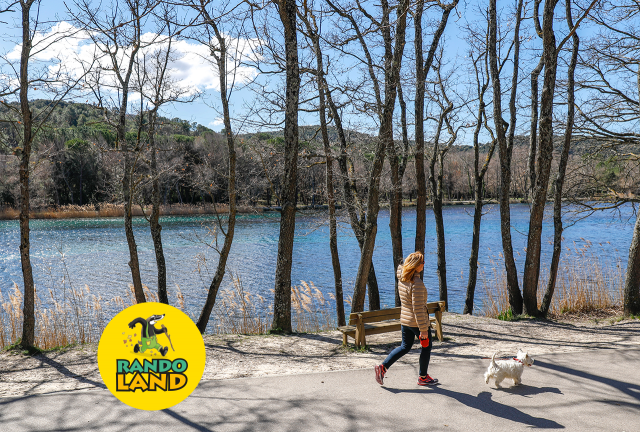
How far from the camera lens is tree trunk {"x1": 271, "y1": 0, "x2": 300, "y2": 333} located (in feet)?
26.4

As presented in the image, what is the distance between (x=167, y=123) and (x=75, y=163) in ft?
167

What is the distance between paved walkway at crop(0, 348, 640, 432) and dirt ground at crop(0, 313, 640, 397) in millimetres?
505

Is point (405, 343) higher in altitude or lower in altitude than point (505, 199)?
lower

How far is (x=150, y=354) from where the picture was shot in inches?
167

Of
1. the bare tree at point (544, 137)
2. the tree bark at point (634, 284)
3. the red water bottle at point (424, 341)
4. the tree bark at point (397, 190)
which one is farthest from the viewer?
the tree bark at point (397, 190)

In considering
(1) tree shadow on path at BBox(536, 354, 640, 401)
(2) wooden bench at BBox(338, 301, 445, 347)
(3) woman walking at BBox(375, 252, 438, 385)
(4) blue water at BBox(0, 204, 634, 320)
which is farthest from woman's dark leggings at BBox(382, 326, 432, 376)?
(4) blue water at BBox(0, 204, 634, 320)

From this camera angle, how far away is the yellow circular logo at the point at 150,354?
4.23 metres

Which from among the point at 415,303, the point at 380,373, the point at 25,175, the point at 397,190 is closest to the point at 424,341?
the point at 415,303

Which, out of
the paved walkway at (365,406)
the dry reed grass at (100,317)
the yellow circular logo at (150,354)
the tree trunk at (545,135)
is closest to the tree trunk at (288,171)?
the dry reed grass at (100,317)

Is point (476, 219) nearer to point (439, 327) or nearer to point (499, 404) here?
point (439, 327)

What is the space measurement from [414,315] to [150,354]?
2811 millimetres

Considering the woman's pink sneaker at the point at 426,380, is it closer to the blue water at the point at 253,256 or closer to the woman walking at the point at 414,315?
the woman walking at the point at 414,315

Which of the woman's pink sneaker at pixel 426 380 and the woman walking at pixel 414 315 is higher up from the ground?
the woman walking at pixel 414 315

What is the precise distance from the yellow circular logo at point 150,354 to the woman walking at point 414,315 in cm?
217
